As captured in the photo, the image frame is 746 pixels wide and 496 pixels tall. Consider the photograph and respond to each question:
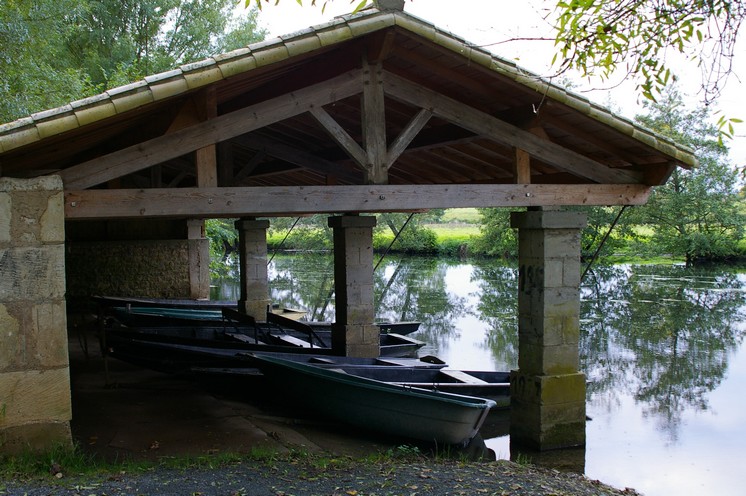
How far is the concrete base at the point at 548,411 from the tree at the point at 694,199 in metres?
18.0

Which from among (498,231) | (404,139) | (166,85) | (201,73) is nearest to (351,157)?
(404,139)

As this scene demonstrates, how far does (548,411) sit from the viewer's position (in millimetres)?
6523

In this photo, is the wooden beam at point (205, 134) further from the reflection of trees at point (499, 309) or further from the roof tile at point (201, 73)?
the reflection of trees at point (499, 309)

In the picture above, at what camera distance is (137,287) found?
48.0 ft

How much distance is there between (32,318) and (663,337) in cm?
1238

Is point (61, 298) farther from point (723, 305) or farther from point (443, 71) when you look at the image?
point (723, 305)

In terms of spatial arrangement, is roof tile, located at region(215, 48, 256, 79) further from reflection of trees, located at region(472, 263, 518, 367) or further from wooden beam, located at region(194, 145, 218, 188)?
reflection of trees, located at region(472, 263, 518, 367)

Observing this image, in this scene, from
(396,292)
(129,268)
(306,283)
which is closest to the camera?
(129,268)

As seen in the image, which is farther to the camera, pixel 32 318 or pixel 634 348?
pixel 634 348

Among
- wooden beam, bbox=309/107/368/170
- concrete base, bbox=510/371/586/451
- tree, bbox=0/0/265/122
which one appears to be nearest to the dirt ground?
concrete base, bbox=510/371/586/451

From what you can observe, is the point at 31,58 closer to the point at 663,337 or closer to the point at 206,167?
the point at 206,167

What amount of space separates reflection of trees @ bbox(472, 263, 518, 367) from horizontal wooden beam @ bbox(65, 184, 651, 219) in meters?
5.82

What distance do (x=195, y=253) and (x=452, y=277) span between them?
13389mm

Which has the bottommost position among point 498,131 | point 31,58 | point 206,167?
point 206,167
